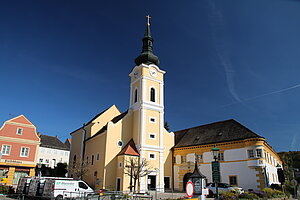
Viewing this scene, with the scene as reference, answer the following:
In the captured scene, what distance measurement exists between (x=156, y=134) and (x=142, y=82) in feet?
27.8

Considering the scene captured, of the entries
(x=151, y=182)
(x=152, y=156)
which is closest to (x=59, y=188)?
(x=151, y=182)

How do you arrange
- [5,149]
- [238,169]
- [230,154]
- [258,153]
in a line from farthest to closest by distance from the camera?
1. [5,149]
2. [230,154]
3. [238,169]
4. [258,153]

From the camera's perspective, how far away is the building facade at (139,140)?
3344cm

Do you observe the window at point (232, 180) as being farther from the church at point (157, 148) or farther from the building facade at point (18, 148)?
the building facade at point (18, 148)

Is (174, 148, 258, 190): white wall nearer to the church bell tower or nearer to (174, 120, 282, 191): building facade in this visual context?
(174, 120, 282, 191): building facade

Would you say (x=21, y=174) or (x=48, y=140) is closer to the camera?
(x=21, y=174)

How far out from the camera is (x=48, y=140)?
61.2 meters

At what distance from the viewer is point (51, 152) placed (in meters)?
60.4

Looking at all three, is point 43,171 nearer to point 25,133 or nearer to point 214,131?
point 25,133

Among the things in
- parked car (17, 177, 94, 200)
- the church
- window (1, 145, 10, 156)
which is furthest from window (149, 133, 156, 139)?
window (1, 145, 10, 156)

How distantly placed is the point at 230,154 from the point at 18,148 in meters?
29.9

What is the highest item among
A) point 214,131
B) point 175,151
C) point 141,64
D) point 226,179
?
point 141,64

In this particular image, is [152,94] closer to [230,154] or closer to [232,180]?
[230,154]

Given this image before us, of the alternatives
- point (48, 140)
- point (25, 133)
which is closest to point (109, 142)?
point (25, 133)
